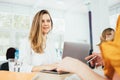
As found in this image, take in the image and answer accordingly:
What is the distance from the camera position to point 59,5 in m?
6.13

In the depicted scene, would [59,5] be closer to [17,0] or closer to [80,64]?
[17,0]

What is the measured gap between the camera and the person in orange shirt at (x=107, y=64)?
0.45 metres

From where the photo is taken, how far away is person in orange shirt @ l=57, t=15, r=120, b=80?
45cm

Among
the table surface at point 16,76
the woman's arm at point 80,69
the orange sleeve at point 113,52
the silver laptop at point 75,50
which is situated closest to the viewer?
the orange sleeve at point 113,52

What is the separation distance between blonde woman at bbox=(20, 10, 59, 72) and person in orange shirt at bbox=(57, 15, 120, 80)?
1189 millimetres

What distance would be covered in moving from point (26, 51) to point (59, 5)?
14.6ft

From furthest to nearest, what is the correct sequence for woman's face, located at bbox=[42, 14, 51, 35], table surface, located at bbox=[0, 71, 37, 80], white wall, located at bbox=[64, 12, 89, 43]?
white wall, located at bbox=[64, 12, 89, 43]
woman's face, located at bbox=[42, 14, 51, 35]
table surface, located at bbox=[0, 71, 37, 80]

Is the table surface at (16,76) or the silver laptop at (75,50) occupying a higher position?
the silver laptop at (75,50)

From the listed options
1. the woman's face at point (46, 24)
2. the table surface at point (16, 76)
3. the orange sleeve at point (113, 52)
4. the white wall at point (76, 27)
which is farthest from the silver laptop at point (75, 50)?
the white wall at point (76, 27)

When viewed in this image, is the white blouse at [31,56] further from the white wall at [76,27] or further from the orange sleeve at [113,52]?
the white wall at [76,27]

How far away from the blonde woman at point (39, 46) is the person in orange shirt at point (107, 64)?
119cm

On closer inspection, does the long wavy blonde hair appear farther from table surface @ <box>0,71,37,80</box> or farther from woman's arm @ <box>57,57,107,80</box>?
woman's arm @ <box>57,57,107,80</box>

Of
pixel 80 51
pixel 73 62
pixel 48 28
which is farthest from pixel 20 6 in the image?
pixel 73 62

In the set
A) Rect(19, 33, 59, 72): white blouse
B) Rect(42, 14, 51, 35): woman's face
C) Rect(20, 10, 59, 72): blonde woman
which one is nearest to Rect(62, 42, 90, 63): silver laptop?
Rect(20, 10, 59, 72): blonde woman
